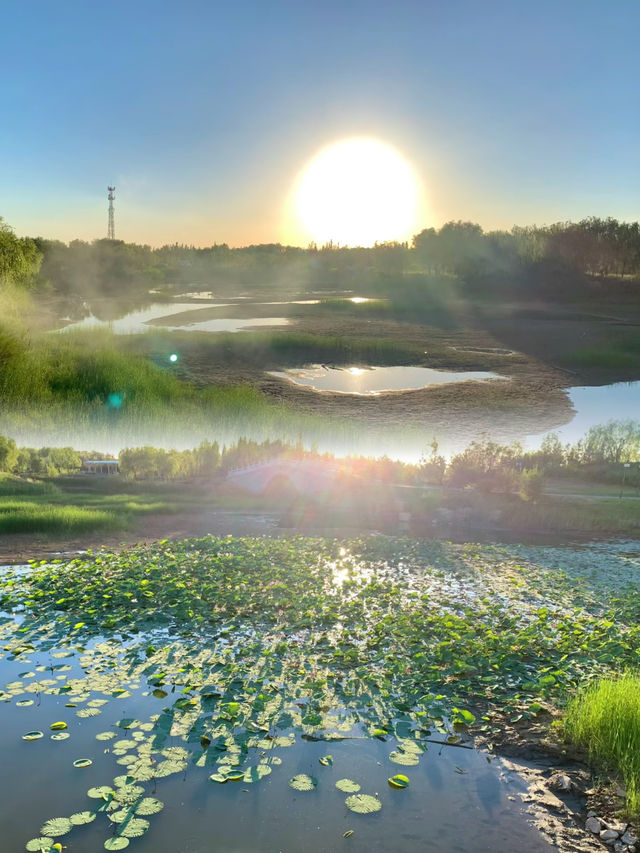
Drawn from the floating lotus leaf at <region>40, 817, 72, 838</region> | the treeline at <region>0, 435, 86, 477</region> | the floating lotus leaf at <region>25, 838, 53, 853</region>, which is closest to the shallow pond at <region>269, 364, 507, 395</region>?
the floating lotus leaf at <region>40, 817, 72, 838</region>

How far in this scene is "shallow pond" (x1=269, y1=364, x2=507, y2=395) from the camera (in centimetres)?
1201

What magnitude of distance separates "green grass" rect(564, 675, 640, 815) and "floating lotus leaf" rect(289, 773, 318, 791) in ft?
9.83

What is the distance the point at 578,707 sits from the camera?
7.23m

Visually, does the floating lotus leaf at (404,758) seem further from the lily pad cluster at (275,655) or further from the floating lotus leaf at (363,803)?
the floating lotus leaf at (363,803)

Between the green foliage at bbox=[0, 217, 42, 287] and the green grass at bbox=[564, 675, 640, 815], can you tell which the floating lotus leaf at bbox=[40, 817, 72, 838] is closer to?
the green grass at bbox=[564, 675, 640, 815]

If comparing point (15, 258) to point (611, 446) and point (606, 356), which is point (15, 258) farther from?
point (611, 446)

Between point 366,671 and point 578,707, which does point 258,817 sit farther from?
point 578,707

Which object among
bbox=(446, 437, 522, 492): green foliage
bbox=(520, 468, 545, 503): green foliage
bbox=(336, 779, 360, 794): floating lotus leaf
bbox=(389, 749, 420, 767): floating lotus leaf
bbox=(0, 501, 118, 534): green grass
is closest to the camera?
bbox=(336, 779, 360, 794): floating lotus leaf

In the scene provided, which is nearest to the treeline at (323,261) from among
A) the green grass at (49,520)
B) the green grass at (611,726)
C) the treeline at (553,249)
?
the treeline at (553,249)

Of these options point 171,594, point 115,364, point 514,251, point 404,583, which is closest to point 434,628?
point 404,583

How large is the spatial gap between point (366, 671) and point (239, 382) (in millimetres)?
6109

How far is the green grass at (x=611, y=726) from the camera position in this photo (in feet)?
20.4

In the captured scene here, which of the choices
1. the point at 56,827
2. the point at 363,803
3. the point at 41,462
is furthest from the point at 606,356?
the point at 41,462

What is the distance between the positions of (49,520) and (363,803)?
Result: 1796 centimetres
